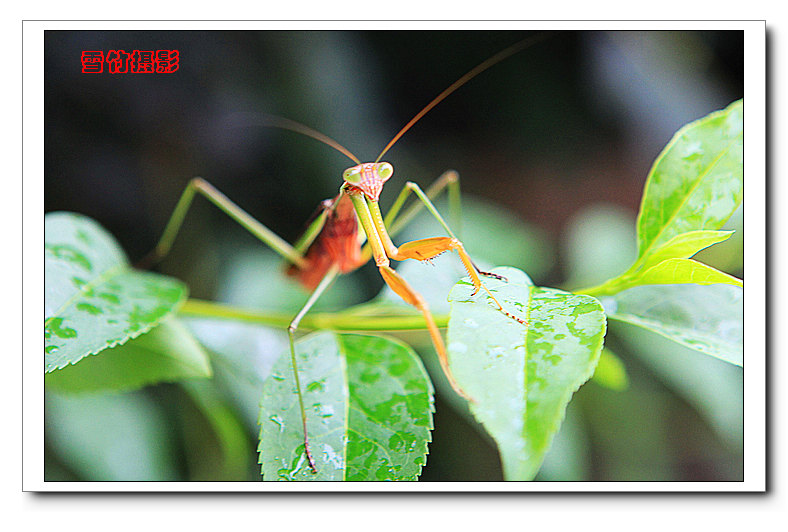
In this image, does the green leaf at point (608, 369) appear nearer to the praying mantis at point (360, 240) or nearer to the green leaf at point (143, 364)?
the praying mantis at point (360, 240)

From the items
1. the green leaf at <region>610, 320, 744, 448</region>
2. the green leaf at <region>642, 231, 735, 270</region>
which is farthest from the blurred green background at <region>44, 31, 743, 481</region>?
the green leaf at <region>642, 231, 735, 270</region>

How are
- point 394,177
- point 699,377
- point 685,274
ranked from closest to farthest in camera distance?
point 685,274
point 699,377
point 394,177

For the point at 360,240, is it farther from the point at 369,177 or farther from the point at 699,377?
the point at 699,377

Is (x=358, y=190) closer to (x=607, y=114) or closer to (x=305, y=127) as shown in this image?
(x=305, y=127)

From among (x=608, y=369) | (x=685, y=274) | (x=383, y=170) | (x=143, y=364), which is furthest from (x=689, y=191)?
(x=143, y=364)

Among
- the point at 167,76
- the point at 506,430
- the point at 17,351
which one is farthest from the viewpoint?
the point at 167,76
